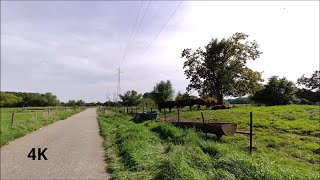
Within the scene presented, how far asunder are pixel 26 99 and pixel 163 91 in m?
71.2

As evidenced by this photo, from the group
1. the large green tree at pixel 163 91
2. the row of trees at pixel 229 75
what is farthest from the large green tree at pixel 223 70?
the large green tree at pixel 163 91

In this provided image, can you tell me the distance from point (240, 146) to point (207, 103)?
32251 mm

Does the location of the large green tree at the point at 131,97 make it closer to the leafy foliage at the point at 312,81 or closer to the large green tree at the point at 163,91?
the large green tree at the point at 163,91

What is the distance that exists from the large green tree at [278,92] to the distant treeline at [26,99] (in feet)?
349

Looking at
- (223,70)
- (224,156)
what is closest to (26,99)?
(223,70)

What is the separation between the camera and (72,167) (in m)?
9.93

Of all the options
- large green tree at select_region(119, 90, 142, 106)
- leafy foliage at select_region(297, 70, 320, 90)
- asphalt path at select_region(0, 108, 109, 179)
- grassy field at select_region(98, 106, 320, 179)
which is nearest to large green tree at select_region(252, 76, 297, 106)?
leafy foliage at select_region(297, 70, 320, 90)

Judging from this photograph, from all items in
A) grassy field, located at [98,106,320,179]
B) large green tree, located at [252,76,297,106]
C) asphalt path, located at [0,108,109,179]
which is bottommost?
asphalt path, located at [0,108,109,179]

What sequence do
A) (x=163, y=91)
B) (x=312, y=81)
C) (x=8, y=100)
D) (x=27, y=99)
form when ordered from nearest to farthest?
(x=312, y=81), (x=163, y=91), (x=8, y=100), (x=27, y=99)

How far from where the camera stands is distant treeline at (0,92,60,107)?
12762 centimetres

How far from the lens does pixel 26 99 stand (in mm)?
140750

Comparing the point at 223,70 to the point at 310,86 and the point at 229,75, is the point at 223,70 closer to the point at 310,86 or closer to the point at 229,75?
the point at 229,75

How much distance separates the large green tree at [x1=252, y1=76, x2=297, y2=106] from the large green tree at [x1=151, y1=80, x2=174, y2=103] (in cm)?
4959

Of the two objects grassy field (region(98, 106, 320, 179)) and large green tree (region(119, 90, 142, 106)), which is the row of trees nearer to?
grassy field (region(98, 106, 320, 179))
